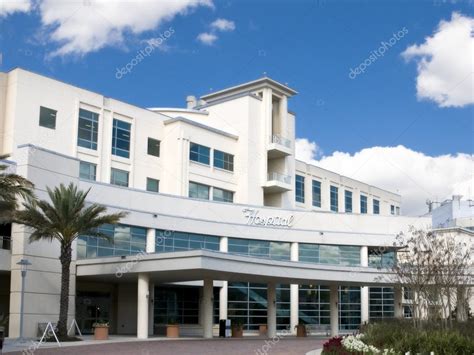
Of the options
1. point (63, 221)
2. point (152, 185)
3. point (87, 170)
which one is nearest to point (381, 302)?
point (152, 185)

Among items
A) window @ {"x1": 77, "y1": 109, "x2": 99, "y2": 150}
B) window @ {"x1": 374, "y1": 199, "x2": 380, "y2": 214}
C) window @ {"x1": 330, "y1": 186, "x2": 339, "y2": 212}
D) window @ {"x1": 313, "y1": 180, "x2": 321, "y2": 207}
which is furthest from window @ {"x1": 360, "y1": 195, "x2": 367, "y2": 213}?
window @ {"x1": 77, "y1": 109, "x2": 99, "y2": 150}

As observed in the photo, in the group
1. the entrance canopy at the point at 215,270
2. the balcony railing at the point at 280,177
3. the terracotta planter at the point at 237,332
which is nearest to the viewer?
the entrance canopy at the point at 215,270

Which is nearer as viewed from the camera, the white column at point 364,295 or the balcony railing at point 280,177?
the white column at point 364,295

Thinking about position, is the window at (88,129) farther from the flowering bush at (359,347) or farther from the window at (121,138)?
the flowering bush at (359,347)

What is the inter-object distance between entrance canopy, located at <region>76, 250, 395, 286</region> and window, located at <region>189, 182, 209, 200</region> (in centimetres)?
1127

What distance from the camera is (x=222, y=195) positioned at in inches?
2136

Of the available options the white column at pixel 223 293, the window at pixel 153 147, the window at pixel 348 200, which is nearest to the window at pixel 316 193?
the window at pixel 348 200

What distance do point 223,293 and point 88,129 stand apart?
14065 mm

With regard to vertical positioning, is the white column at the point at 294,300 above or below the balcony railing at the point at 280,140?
below

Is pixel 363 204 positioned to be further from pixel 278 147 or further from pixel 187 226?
pixel 187 226

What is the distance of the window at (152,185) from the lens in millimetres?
50138

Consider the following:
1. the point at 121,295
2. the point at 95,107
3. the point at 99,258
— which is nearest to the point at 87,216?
the point at 99,258

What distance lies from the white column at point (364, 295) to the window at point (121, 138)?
18279mm

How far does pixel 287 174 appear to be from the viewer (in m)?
58.2
